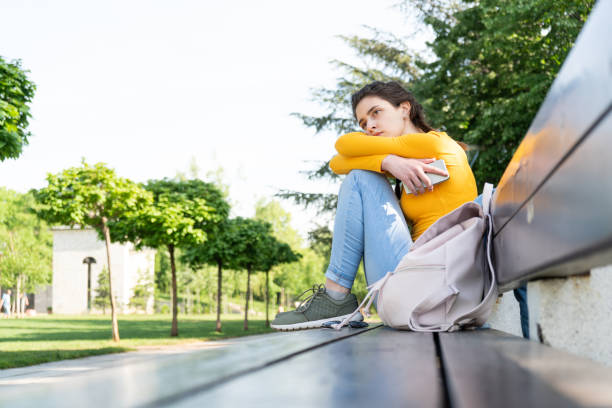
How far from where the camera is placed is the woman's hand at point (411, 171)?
88.4 inches

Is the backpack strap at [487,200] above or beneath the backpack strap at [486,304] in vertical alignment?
above

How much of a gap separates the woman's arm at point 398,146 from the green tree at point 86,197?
10.7 meters

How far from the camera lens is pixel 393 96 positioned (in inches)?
109

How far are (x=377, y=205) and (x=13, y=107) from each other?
7684mm

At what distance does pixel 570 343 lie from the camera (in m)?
1.33

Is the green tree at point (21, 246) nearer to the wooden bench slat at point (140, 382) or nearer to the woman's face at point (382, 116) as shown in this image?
the woman's face at point (382, 116)

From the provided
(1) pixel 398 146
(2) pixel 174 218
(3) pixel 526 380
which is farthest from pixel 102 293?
(3) pixel 526 380

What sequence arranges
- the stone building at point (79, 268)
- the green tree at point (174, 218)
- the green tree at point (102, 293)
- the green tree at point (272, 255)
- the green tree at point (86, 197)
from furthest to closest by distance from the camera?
the stone building at point (79, 268), the green tree at point (102, 293), the green tree at point (272, 255), the green tree at point (174, 218), the green tree at point (86, 197)

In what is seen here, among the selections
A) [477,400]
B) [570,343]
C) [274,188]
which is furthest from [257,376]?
[274,188]

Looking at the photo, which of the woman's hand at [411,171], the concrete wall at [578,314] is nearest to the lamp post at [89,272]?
the woman's hand at [411,171]

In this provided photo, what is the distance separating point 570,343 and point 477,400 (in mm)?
945

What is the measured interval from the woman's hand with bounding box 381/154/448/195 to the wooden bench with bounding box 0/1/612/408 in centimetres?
132

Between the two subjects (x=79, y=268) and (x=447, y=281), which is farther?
(x=79, y=268)

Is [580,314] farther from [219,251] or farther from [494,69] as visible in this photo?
[219,251]
